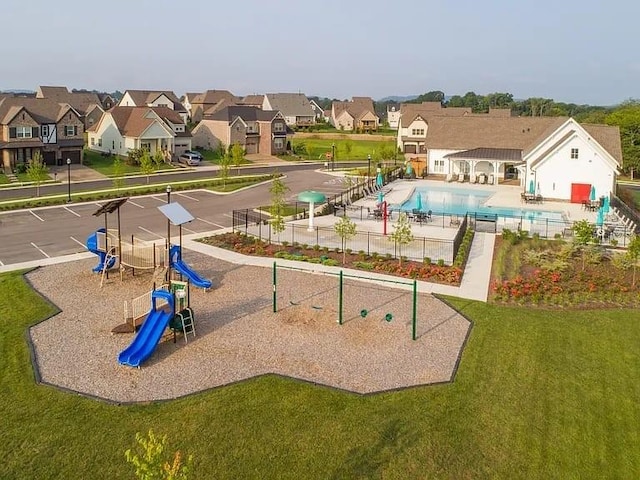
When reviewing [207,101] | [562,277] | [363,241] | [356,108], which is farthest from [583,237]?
[356,108]

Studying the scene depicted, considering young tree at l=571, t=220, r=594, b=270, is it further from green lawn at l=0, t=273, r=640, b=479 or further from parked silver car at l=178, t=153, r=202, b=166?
parked silver car at l=178, t=153, r=202, b=166

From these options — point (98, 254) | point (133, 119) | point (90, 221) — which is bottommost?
point (98, 254)

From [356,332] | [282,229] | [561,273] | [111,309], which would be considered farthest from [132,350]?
[561,273]

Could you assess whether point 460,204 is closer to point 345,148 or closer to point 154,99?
point 345,148

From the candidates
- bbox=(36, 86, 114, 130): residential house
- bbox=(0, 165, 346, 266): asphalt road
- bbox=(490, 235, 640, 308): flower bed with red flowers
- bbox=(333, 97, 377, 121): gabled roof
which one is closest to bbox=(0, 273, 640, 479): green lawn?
bbox=(490, 235, 640, 308): flower bed with red flowers

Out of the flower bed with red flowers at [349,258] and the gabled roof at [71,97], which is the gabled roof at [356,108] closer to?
the gabled roof at [71,97]
